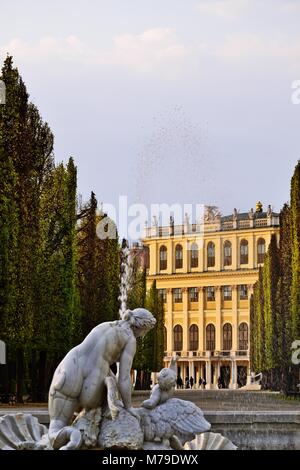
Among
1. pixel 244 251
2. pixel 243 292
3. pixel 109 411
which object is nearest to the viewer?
pixel 109 411

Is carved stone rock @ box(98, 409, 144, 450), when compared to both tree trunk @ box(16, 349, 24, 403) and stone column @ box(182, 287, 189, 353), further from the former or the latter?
stone column @ box(182, 287, 189, 353)

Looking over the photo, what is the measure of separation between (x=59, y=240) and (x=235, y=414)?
24.9 metres

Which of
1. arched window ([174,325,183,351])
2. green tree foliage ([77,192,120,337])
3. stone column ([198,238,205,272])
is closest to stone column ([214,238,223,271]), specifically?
stone column ([198,238,205,272])

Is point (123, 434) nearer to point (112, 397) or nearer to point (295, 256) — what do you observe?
point (112, 397)

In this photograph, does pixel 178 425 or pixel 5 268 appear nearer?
pixel 178 425

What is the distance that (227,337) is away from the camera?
119750 mm

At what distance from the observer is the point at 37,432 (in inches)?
536

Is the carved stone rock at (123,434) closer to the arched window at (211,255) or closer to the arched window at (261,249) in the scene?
the arched window at (261,249)

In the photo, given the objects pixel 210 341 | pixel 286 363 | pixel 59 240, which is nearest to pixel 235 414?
pixel 59 240

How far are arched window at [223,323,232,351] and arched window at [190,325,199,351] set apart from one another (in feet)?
11.0

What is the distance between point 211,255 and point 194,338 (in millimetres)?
8398

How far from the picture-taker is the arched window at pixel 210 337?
120 m

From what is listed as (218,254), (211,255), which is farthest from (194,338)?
(218,254)
